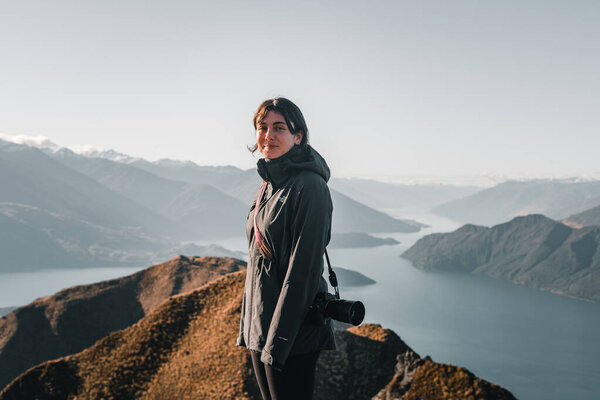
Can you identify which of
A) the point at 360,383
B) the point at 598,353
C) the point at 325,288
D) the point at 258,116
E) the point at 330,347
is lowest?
the point at 598,353

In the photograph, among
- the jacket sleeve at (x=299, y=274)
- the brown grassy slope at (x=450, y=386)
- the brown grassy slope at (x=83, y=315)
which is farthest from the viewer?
the brown grassy slope at (x=83, y=315)

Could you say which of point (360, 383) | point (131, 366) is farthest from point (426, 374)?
point (131, 366)

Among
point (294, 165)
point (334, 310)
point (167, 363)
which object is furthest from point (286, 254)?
point (167, 363)

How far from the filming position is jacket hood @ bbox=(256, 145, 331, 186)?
397 cm

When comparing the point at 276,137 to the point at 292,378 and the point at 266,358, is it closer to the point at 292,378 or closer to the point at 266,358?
the point at 266,358

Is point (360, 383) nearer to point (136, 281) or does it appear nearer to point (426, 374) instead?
point (426, 374)

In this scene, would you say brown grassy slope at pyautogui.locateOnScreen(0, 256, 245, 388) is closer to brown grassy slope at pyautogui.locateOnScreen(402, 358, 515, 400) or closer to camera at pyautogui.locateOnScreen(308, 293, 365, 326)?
brown grassy slope at pyautogui.locateOnScreen(402, 358, 515, 400)

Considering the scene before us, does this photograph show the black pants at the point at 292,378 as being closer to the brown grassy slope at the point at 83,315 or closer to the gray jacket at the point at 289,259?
the gray jacket at the point at 289,259

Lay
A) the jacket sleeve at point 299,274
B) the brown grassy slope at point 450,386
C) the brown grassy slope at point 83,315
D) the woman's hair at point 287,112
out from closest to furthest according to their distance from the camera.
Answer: the jacket sleeve at point 299,274, the woman's hair at point 287,112, the brown grassy slope at point 450,386, the brown grassy slope at point 83,315

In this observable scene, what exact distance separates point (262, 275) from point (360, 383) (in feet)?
65.7

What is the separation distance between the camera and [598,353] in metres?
199

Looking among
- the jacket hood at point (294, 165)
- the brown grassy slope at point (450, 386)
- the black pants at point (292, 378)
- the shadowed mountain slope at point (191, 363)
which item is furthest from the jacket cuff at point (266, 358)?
the shadowed mountain slope at point (191, 363)

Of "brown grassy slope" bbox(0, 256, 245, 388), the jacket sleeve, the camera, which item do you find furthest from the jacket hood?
"brown grassy slope" bbox(0, 256, 245, 388)

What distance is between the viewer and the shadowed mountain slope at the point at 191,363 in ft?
61.0
